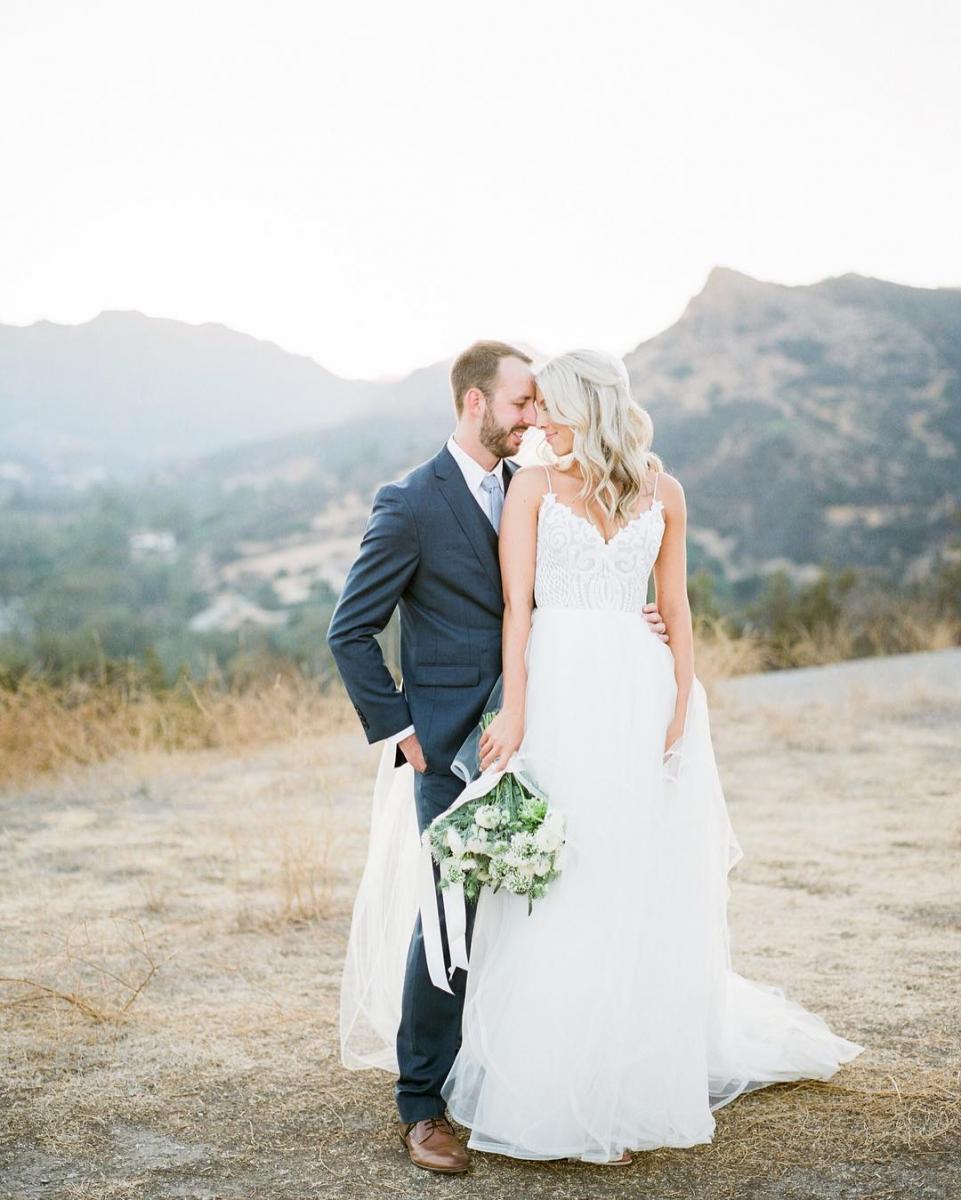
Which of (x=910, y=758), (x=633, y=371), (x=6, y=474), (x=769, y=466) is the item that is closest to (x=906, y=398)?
(x=769, y=466)

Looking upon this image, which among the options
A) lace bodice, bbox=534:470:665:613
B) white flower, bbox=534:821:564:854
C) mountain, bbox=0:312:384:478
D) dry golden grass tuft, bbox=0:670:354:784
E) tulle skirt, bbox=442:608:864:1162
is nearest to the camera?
white flower, bbox=534:821:564:854

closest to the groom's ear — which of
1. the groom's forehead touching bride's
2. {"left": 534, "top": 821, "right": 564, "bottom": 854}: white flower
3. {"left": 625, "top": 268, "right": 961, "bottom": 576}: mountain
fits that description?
the groom's forehead touching bride's

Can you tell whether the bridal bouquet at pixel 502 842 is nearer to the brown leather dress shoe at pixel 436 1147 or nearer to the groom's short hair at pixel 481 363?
the brown leather dress shoe at pixel 436 1147

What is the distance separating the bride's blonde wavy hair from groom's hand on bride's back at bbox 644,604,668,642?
324mm

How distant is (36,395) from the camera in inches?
2291

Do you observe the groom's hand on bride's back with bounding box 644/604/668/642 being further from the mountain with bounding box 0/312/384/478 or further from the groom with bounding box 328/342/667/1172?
the mountain with bounding box 0/312/384/478

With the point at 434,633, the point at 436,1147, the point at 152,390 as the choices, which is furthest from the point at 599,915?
the point at 152,390

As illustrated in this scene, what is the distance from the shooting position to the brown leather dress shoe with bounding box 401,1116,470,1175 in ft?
10.2

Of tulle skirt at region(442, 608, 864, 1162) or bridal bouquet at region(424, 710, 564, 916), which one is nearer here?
bridal bouquet at region(424, 710, 564, 916)

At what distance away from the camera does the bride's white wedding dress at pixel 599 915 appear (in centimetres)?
305

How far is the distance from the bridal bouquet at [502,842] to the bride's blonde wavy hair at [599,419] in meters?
0.76

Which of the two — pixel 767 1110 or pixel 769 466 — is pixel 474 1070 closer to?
pixel 767 1110

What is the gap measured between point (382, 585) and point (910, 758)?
23.0 feet

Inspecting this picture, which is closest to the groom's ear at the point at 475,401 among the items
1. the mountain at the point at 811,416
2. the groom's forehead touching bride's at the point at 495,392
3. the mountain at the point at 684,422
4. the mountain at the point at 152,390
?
the groom's forehead touching bride's at the point at 495,392
